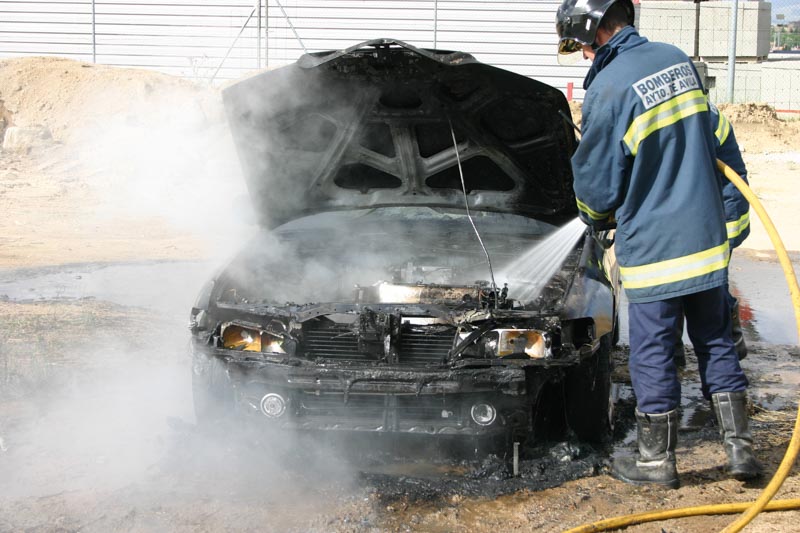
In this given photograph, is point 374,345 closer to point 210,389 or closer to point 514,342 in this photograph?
point 514,342

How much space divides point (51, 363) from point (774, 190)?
12.5m

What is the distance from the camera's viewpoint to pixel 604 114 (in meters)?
3.78

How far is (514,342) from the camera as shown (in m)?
4.19

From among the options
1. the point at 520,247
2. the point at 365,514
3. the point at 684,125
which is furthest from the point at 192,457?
the point at 684,125

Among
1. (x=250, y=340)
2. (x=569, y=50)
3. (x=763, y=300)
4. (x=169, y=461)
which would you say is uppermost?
(x=569, y=50)

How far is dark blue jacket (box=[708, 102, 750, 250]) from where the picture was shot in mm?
4461

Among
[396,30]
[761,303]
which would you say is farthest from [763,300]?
[396,30]

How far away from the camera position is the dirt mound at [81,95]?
56.1 ft

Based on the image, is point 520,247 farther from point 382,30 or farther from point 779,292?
point 382,30

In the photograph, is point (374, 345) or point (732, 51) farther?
point (732, 51)

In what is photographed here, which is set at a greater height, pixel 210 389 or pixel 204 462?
pixel 210 389

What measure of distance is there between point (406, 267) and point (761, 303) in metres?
4.40

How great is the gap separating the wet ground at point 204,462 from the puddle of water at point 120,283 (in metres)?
1.68

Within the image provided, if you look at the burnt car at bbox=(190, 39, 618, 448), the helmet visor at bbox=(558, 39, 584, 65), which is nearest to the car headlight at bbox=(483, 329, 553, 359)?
the burnt car at bbox=(190, 39, 618, 448)
